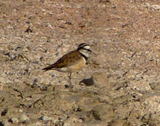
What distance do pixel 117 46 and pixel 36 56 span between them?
2.16m

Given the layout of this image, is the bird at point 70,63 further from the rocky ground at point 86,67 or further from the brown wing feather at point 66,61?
the rocky ground at point 86,67

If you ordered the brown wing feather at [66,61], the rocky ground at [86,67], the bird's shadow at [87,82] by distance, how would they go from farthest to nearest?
the brown wing feather at [66,61] → the bird's shadow at [87,82] → the rocky ground at [86,67]

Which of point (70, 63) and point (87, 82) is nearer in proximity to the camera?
point (87, 82)

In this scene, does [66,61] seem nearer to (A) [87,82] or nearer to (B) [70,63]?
(B) [70,63]

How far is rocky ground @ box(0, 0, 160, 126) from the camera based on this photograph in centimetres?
873

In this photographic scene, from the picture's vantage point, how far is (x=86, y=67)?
1119 centimetres

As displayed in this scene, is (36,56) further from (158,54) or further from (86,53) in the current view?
(158,54)

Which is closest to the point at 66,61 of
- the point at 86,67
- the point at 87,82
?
the point at 87,82

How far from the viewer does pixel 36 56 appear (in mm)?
11438

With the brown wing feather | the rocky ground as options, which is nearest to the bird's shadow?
the rocky ground

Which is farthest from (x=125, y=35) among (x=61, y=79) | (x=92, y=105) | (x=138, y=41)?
(x=92, y=105)

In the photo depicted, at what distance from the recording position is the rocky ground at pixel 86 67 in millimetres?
8734

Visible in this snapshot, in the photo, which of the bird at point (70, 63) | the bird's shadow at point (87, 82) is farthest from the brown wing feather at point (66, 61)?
the bird's shadow at point (87, 82)

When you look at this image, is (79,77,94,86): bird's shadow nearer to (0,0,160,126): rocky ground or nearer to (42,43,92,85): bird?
(0,0,160,126): rocky ground
